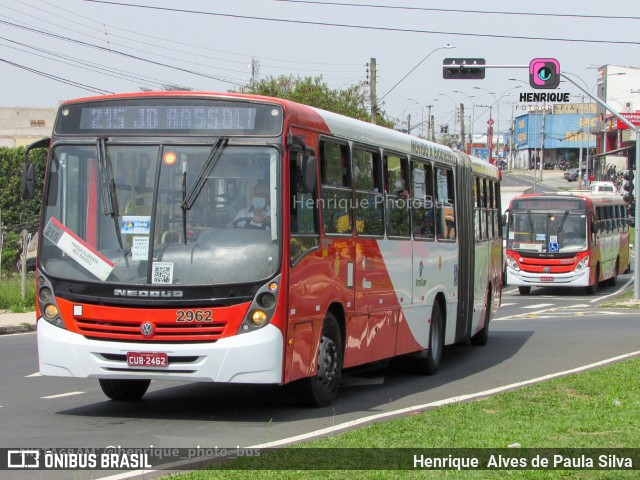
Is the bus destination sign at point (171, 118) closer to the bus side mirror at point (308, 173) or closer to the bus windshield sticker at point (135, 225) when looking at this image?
the bus side mirror at point (308, 173)

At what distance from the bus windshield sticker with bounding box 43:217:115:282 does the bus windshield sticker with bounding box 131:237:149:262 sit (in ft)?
Answer: 0.72

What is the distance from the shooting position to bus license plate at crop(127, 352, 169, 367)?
1026 cm

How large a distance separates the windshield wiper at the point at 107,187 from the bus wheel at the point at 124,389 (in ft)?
6.41

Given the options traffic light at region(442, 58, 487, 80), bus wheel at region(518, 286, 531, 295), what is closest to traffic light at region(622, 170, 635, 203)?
bus wheel at region(518, 286, 531, 295)

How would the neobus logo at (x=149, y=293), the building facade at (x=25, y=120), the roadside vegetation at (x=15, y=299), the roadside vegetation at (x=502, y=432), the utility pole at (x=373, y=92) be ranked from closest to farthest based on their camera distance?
the roadside vegetation at (x=502, y=432)
the neobus logo at (x=149, y=293)
the roadside vegetation at (x=15, y=299)
the utility pole at (x=373, y=92)
the building facade at (x=25, y=120)

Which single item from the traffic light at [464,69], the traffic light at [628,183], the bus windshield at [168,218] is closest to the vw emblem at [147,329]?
the bus windshield at [168,218]

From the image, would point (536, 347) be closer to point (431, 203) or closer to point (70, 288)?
Answer: point (431, 203)

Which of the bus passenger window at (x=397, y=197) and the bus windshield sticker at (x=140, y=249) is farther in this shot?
the bus passenger window at (x=397, y=197)

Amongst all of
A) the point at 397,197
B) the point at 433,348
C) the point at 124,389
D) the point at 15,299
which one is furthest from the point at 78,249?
the point at 15,299

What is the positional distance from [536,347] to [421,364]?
4.46 meters

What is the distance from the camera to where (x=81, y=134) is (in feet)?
35.8

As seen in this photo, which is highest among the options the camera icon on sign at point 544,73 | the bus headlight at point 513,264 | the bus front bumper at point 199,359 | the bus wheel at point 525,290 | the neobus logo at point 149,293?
the camera icon on sign at point 544,73

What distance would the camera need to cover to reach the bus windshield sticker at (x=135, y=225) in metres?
10.5

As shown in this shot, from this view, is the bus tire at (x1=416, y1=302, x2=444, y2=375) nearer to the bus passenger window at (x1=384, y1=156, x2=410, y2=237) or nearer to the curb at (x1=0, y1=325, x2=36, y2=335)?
the bus passenger window at (x1=384, y1=156, x2=410, y2=237)
